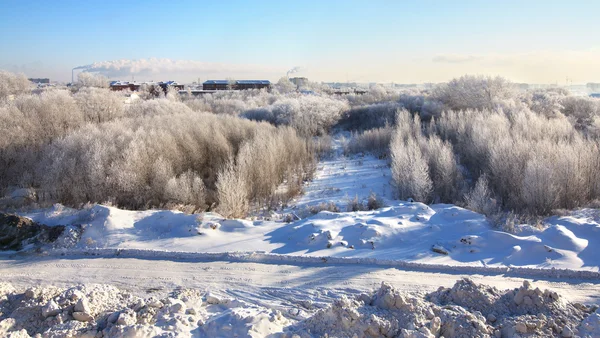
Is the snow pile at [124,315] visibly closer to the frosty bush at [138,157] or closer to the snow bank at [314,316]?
the snow bank at [314,316]

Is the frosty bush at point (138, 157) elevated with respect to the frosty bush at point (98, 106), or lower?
lower

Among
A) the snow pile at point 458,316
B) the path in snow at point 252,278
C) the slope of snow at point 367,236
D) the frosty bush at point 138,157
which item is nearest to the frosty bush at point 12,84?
the frosty bush at point 138,157

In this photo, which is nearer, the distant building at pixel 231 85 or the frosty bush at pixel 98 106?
the frosty bush at pixel 98 106

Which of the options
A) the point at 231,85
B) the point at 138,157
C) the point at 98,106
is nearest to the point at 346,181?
the point at 138,157

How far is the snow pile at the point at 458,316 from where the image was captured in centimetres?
413

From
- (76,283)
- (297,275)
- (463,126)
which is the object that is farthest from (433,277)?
(463,126)

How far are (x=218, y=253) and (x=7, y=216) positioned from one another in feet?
13.3

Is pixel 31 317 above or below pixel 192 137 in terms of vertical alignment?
below

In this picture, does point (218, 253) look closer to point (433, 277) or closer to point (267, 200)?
point (433, 277)

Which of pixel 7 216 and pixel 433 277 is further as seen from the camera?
pixel 7 216

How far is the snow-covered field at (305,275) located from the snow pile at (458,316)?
0.5 inches

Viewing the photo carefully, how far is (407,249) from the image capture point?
6.46 metres

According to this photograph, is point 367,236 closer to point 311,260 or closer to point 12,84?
point 311,260

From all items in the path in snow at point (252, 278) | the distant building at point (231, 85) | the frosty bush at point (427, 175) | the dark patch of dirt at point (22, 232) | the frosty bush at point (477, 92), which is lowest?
the path in snow at point (252, 278)
